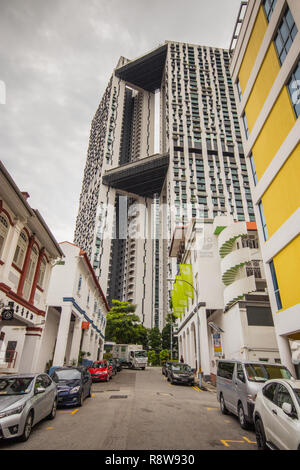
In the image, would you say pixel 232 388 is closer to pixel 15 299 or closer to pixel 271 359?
pixel 15 299

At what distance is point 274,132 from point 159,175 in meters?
89.0

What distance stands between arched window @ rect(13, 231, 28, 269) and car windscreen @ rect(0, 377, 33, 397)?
6.52 m

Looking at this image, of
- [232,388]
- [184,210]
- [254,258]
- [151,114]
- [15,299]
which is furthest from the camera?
[151,114]

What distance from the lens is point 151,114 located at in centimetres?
12556

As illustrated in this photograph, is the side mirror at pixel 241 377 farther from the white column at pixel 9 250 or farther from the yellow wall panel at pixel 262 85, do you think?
the yellow wall panel at pixel 262 85

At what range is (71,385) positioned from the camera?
11.5 m

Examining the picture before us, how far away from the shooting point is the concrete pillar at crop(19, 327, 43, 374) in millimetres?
14834

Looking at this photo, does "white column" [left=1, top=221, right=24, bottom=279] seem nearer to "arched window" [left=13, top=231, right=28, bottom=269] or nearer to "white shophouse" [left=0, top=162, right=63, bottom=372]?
"white shophouse" [left=0, top=162, right=63, bottom=372]

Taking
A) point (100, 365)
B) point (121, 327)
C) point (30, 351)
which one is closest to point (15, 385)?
point (30, 351)

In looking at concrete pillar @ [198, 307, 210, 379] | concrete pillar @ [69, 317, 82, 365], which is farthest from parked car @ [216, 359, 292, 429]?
concrete pillar @ [69, 317, 82, 365]

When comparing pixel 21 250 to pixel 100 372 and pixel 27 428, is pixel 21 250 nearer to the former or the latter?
pixel 27 428

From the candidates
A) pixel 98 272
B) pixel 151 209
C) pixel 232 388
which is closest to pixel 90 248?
pixel 98 272

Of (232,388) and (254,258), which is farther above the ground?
(254,258)
